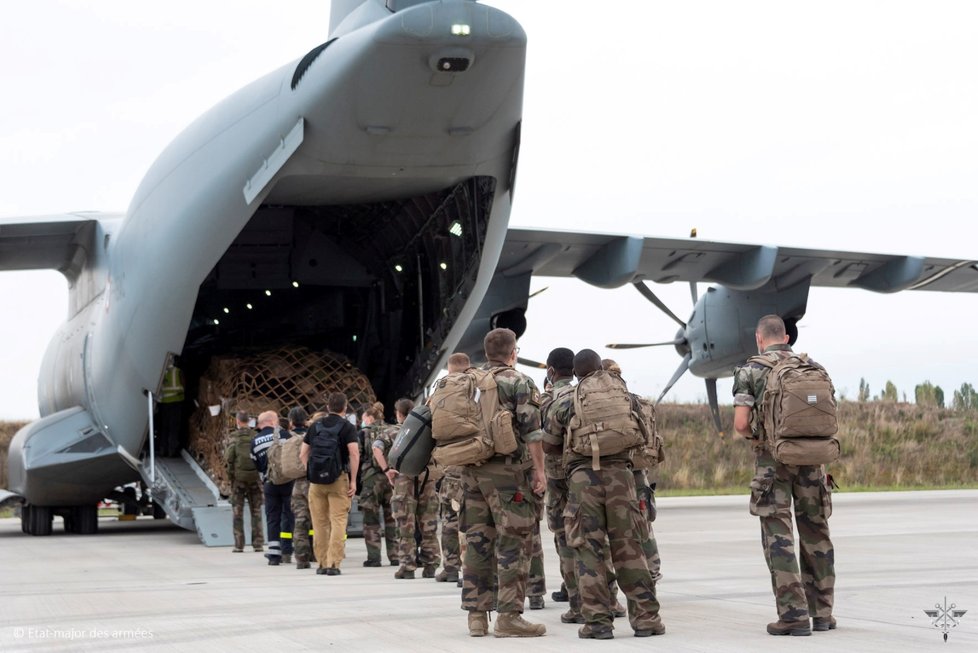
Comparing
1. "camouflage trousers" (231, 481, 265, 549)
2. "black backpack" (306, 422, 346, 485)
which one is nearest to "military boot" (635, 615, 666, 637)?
"black backpack" (306, 422, 346, 485)

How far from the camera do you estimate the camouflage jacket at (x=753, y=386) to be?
6324mm

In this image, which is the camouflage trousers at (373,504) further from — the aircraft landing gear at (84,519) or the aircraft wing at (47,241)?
the aircraft landing gear at (84,519)

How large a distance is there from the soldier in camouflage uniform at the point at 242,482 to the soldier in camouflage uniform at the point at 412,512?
238 centimetres

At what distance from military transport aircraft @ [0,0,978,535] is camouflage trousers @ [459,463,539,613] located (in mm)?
4338

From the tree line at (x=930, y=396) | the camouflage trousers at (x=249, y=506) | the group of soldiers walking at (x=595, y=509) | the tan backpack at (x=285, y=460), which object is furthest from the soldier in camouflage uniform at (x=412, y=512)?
the tree line at (x=930, y=396)

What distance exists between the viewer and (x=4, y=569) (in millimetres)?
11047

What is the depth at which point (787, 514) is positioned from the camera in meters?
6.20

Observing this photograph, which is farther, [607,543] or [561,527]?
[561,527]

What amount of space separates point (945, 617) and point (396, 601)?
3.65 m

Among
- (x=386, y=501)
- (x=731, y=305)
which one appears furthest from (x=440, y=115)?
(x=731, y=305)

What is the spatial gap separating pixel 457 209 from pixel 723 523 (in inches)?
225

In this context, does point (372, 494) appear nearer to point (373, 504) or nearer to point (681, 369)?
point (373, 504)

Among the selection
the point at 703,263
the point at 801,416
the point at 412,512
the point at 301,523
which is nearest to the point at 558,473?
the point at 801,416

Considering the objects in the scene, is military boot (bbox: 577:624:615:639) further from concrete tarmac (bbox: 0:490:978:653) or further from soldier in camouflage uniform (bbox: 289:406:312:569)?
soldier in camouflage uniform (bbox: 289:406:312:569)
